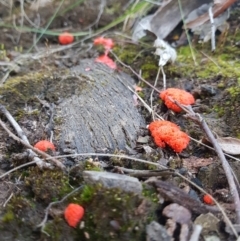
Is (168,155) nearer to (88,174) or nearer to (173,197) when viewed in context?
(173,197)

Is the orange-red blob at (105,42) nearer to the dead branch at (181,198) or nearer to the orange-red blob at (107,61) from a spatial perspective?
the orange-red blob at (107,61)

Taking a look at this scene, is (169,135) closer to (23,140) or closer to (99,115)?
(99,115)

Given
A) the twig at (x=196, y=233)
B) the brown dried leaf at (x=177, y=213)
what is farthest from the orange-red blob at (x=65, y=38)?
the twig at (x=196, y=233)

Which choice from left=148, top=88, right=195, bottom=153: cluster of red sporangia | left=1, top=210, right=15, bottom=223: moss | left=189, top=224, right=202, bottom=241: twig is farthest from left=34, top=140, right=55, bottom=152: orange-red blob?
left=189, top=224, right=202, bottom=241: twig

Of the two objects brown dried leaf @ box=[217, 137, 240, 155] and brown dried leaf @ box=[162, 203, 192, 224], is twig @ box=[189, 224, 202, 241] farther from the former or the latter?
brown dried leaf @ box=[217, 137, 240, 155]

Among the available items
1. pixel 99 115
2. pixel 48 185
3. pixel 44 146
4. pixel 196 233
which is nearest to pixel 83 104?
pixel 99 115

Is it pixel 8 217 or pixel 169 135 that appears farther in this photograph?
pixel 169 135
